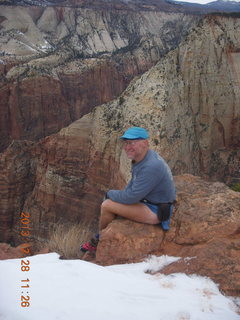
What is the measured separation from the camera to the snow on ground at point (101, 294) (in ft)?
7.26

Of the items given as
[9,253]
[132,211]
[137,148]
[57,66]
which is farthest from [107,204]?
[57,66]

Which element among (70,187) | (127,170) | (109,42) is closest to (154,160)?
(127,170)

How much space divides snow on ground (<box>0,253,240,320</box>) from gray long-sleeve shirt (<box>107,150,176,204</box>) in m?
0.82

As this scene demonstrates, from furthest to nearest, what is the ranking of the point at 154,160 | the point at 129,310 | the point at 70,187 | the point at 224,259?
the point at 70,187 < the point at 154,160 < the point at 224,259 < the point at 129,310

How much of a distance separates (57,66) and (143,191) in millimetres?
29523

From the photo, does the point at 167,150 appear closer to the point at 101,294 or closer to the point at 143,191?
the point at 143,191

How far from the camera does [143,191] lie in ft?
11.3

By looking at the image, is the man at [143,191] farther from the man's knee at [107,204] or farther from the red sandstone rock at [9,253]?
the red sandstone rock at [9,253]

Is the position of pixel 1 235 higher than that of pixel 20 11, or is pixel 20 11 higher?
pixel 20 11

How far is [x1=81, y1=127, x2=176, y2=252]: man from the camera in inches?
135

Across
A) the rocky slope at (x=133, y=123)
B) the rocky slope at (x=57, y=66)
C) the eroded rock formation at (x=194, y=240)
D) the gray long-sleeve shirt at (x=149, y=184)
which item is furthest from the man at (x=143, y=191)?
the rocky slope at (x=57, y=66)

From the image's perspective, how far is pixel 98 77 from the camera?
32.8 m

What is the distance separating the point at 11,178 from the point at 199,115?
7482mm

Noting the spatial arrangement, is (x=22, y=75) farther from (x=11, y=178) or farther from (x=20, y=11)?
(x=20, y=11)
